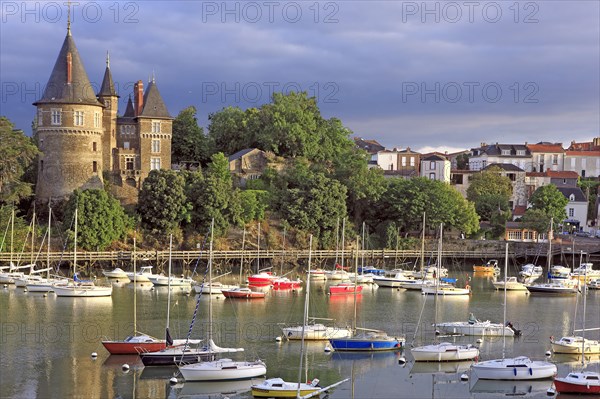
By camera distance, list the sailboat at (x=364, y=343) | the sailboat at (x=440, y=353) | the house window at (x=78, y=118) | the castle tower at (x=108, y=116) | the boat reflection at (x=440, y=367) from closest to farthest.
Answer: the boat reflection at (x=440, y=367) < the sailboat at (x=440, y=353) < the sailboat at (x=364, y=343) < the house window at (x=78, y=118) < the castle tower at (x=108, y=116)

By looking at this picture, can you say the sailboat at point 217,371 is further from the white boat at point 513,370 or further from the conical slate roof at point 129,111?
the conical slate roof at point 129,111

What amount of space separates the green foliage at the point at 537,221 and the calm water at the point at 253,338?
26146mm

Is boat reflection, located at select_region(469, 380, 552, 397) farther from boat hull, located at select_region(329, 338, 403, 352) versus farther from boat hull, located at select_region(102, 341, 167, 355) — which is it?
boat hull, located at select_region(102, 341, 167, 355)

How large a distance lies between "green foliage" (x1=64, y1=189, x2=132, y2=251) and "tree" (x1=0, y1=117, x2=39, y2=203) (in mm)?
4363

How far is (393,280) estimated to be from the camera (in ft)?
242

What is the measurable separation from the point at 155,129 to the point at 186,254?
14.2 m

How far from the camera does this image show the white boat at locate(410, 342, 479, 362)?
43.4 meters

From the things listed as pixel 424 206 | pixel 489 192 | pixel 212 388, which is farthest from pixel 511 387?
pixel 489 192

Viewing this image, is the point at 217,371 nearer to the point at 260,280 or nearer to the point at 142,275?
the point at 260,280

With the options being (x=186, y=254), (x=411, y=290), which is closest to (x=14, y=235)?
(x=186, y=254)

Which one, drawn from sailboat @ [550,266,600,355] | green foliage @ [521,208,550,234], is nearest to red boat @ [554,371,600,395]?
sailboat @ [550,266,600,355]

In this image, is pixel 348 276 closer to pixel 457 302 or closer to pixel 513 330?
pixel 457 302

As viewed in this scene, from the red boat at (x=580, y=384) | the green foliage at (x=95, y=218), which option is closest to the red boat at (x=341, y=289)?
the green foliage at (x=95, y=218)

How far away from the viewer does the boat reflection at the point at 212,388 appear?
3706 centimetres
